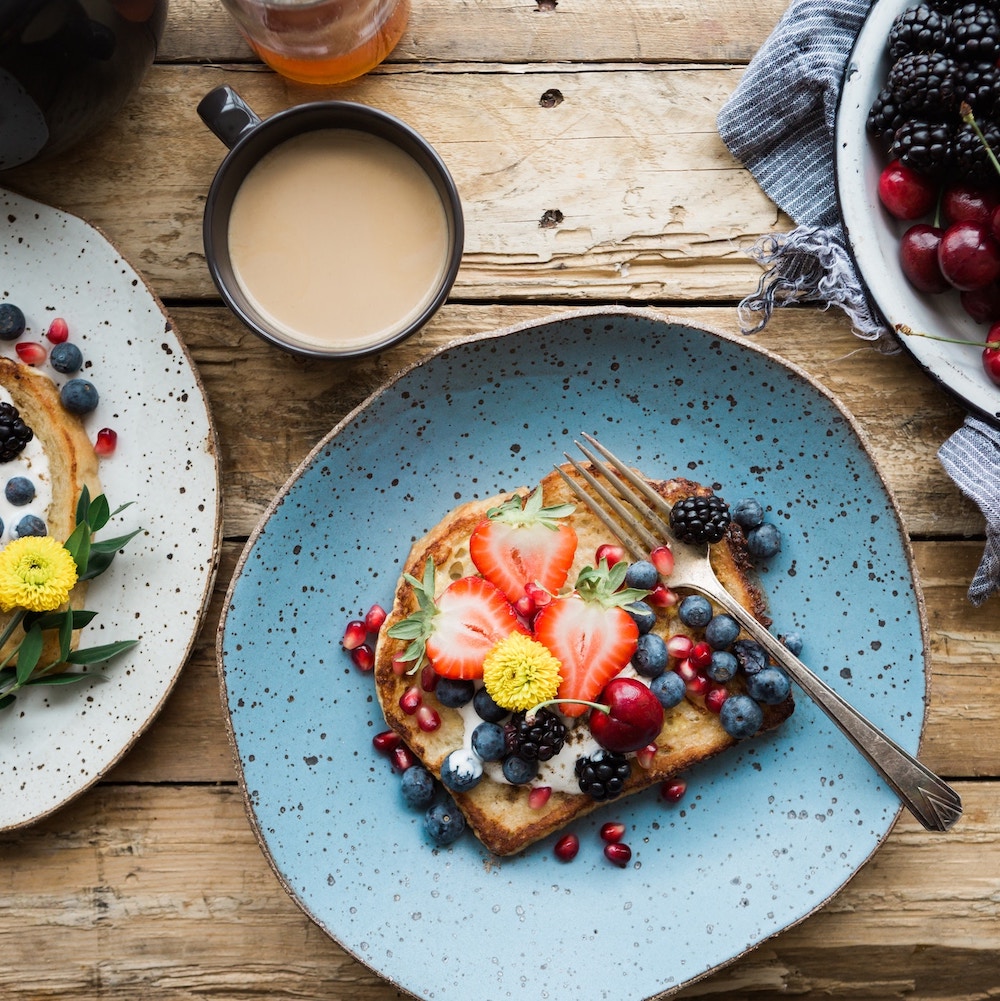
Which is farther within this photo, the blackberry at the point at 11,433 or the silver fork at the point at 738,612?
the blackberry at the point at 11,433

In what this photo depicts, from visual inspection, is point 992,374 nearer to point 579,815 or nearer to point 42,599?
point 579,815

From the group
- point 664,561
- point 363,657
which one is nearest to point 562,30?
point 664,561

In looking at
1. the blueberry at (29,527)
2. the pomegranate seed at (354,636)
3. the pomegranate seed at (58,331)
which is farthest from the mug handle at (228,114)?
the pomegranate seed at (354,636)

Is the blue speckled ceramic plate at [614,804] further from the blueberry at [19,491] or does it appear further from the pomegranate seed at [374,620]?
the blueberry at [19,491]

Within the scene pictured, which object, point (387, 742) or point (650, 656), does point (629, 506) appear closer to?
point (650, 656)

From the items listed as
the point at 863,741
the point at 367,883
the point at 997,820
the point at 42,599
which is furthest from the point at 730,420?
the point at 42,599

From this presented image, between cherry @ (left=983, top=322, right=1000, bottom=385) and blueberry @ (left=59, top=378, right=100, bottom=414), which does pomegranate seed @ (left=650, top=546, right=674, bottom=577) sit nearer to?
cherry @ (left=983, top=322, right=1000, bottom=385)

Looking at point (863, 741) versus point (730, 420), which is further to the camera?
point (730, 420)

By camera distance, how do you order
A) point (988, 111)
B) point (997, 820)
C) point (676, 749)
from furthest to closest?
point (997, 820) < point (676, 749) < point (988, 111)
